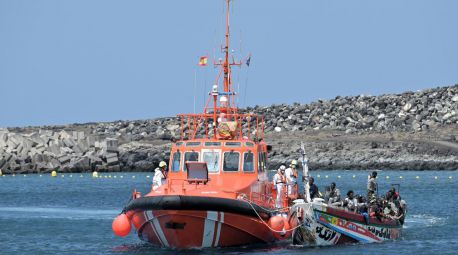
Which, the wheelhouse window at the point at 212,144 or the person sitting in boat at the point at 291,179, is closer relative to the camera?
the wheelhouse window at the point at 212,144

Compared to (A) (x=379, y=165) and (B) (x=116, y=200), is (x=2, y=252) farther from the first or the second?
(A) (x=379, y=165)

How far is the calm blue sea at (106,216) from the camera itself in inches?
1401

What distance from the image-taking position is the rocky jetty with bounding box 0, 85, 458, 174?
96812 mm

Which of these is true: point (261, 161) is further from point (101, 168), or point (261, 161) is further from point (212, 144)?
point (101, 168)

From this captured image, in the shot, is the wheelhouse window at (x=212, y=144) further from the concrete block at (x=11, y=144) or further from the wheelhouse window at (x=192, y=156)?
the concrete block at (x=11, y=144)

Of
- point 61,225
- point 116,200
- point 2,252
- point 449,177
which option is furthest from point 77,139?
point 2,252

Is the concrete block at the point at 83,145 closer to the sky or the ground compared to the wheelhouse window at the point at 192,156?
closer to the sky

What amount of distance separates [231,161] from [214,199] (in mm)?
2986

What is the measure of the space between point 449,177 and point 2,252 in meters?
53.7

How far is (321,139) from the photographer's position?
4237 inches

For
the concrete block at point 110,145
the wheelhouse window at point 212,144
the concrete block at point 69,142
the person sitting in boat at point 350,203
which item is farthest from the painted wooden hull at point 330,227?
the concrete block at point 69,142

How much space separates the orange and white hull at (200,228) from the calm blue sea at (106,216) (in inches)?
11.0

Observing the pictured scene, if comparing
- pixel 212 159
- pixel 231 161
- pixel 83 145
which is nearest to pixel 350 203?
pixel 231 161

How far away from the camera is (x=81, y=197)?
212ft
